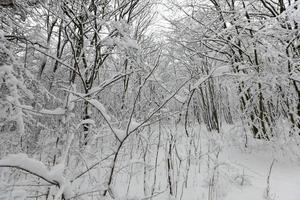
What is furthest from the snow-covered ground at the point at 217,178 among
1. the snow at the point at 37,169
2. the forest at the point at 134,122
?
the snow at the point at 37,169

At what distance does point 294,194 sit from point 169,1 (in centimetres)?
527

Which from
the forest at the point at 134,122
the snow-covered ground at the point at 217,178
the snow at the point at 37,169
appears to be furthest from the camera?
the snow-covered ground at the point at 217,178

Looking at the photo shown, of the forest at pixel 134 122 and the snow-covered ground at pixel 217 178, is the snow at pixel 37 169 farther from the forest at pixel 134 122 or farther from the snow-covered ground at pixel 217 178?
the snow-covered ground at pixel 217 178

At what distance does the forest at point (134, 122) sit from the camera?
1.78 meters

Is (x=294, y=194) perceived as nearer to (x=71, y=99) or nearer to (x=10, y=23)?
(x=71, y=99)

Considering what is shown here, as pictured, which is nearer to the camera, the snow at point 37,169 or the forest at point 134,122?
the snow at point 37,169

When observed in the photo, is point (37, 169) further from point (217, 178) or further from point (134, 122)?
point (217, 178)

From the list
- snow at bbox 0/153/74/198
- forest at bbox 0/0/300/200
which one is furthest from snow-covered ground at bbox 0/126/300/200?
snow at bbox 0/153/74/198

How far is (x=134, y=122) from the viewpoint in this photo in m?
1.74

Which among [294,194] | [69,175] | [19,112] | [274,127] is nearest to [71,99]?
[69,175]

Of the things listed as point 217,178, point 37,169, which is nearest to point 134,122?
point 37,169

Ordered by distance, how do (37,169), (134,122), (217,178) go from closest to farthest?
(37,169) → (134,122) → (217,178)

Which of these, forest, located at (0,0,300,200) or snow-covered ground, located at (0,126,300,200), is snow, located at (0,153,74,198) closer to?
forest, located at (0,0,300,200)

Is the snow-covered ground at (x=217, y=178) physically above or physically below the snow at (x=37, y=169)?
below
